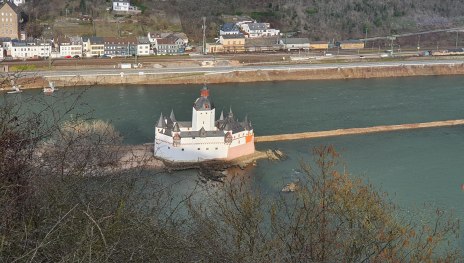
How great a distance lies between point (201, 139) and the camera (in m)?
6.47

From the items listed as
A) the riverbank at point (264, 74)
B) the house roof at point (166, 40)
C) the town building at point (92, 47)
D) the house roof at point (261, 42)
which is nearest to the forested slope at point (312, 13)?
the house roof at point (261, 42)

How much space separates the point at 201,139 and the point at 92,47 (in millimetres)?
7655

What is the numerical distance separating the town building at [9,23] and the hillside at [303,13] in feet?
2.81

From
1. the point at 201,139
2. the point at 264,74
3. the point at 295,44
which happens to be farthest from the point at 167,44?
the point at 201,139

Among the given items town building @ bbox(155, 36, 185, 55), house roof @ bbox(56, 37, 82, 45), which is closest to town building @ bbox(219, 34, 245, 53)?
town building @ bbox(155, 36, 185, 55)

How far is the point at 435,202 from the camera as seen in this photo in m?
4.98

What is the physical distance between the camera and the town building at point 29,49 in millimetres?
12984

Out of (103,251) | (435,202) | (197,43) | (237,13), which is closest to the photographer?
(103,251)

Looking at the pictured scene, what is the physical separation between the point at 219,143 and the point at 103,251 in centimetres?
545

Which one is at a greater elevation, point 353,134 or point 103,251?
point 103,251

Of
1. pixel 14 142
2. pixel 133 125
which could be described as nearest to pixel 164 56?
pixel 133 125

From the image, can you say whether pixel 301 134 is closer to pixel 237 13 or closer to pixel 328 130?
pixel 328 130

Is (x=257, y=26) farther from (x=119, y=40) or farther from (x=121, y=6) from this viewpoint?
(x=119, y=40)

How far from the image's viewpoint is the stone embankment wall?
36.1 feet
